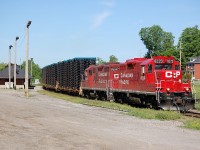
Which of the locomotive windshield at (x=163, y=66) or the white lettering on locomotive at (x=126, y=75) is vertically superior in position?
the locomotive windshield at (x=163, y=66)

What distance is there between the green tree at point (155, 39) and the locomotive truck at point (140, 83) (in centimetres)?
9640

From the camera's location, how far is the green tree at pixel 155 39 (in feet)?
436

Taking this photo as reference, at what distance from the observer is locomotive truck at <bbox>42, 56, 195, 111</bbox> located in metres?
22.0

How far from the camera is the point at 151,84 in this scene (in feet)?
75.1

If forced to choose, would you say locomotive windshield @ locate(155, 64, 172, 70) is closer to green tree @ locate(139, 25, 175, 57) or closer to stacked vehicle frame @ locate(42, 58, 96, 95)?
stacked vehicle frame @ locate(42, 58, 96, 95)

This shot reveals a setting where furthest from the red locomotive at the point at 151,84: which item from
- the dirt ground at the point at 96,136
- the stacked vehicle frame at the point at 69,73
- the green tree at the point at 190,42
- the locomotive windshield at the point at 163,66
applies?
the green tree at the point at 190,42

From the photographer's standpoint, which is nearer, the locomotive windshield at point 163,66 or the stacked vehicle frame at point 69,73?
the locomotive windshield at point 163,66

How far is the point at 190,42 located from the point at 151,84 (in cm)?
10534

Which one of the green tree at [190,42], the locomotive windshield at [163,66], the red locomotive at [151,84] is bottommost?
the red locomotive at [151,84]

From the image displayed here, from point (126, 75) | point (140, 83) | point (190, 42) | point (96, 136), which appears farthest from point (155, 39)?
point (96, 136)

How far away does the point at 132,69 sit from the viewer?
86.0 ft

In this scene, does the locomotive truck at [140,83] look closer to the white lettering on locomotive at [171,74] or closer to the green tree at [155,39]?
the white lettering on locomotive at [171,74]

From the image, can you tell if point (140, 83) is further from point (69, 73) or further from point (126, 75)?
point (69, 73)

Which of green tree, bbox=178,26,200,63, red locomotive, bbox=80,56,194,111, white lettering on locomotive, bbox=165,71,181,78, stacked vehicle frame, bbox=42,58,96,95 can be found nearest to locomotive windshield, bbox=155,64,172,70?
red locomotive, bbox=80,56,194,111
